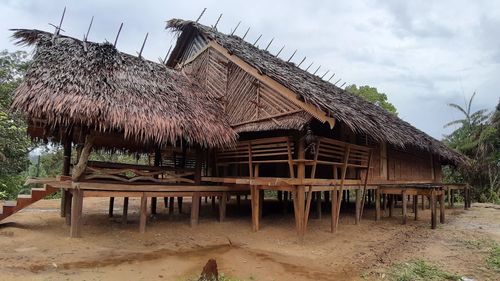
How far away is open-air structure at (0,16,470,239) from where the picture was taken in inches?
314

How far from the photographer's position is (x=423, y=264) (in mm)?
6656

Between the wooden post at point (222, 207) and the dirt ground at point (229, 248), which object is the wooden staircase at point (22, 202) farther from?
the wooden post at point (222, 207)

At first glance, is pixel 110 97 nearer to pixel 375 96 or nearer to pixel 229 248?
pixel 229 248

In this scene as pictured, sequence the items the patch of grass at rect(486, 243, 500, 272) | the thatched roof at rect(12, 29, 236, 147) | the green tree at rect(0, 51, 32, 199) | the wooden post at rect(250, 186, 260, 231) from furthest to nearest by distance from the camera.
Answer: the green tree at rect(0, 51, 32, 199), the wooden post at rect(250, 186, 260, 231), the thatched roof at rect(12, 29, 236, 147), the patch of grass at rect(486, 243, 500, 272)

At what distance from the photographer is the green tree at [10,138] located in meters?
13.8

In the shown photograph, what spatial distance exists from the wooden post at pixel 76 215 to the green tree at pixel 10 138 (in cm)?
695

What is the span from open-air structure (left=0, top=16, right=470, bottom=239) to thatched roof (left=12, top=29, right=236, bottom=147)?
0.08 feet

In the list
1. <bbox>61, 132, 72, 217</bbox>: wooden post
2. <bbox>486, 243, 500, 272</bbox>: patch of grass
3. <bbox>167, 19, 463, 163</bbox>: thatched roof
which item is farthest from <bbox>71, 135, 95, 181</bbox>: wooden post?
<bbox>486, 243, 500, 272</bbox>: patch of grass

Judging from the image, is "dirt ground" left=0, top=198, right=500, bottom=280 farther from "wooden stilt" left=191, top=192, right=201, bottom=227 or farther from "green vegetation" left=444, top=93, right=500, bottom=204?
"green vegetation" left=444, top=93, right=500, bottom=204

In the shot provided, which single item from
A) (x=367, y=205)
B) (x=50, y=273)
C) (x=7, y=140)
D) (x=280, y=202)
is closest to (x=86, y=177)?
(x=50, y=273)

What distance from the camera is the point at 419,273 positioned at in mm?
6227

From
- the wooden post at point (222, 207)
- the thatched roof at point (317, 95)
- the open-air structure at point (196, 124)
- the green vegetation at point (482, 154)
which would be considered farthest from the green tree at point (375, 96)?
the wooden post at point (222, 207)

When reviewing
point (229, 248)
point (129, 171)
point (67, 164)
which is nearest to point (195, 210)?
Result: point (129, 171)

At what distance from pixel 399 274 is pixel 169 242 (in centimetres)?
470
